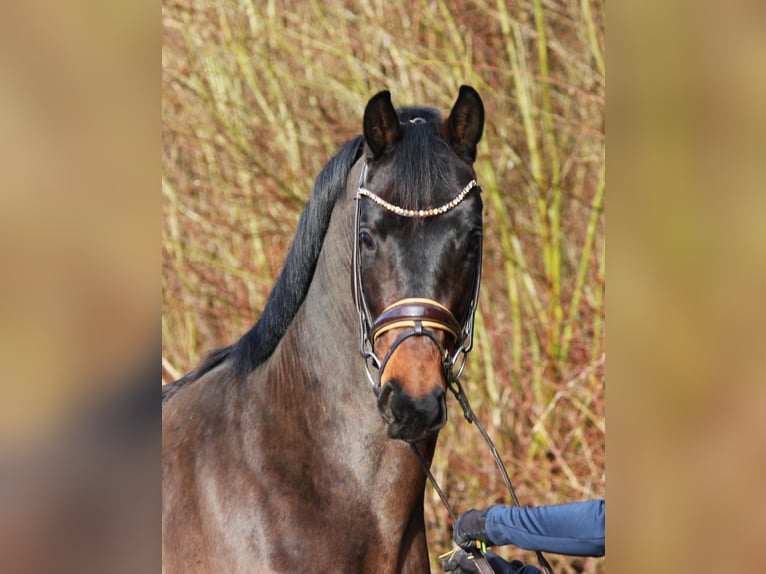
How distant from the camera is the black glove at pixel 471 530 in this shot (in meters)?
2.67

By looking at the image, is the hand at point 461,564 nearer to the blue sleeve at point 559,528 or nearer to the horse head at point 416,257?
the blue sleeve at point 559,528

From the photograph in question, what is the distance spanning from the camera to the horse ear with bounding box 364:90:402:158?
2.73 meters

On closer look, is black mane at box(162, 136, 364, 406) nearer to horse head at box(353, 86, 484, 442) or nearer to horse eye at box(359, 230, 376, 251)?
horse head at box(353, 86, 484, 442)

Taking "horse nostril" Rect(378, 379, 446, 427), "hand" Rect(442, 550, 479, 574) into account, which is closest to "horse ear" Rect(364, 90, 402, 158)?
"horse nostril" Rect(378, 379, 446, 427)

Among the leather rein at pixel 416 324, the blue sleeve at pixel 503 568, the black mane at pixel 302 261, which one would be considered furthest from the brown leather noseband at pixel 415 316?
the blue sleeve at pixel 503 568

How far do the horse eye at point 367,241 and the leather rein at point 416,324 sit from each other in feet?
0.10

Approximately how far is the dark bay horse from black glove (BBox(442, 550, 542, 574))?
10cm

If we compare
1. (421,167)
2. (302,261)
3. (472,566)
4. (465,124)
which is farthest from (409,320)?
(472,566)

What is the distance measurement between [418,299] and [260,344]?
71cm

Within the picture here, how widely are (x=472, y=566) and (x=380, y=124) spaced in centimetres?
133
